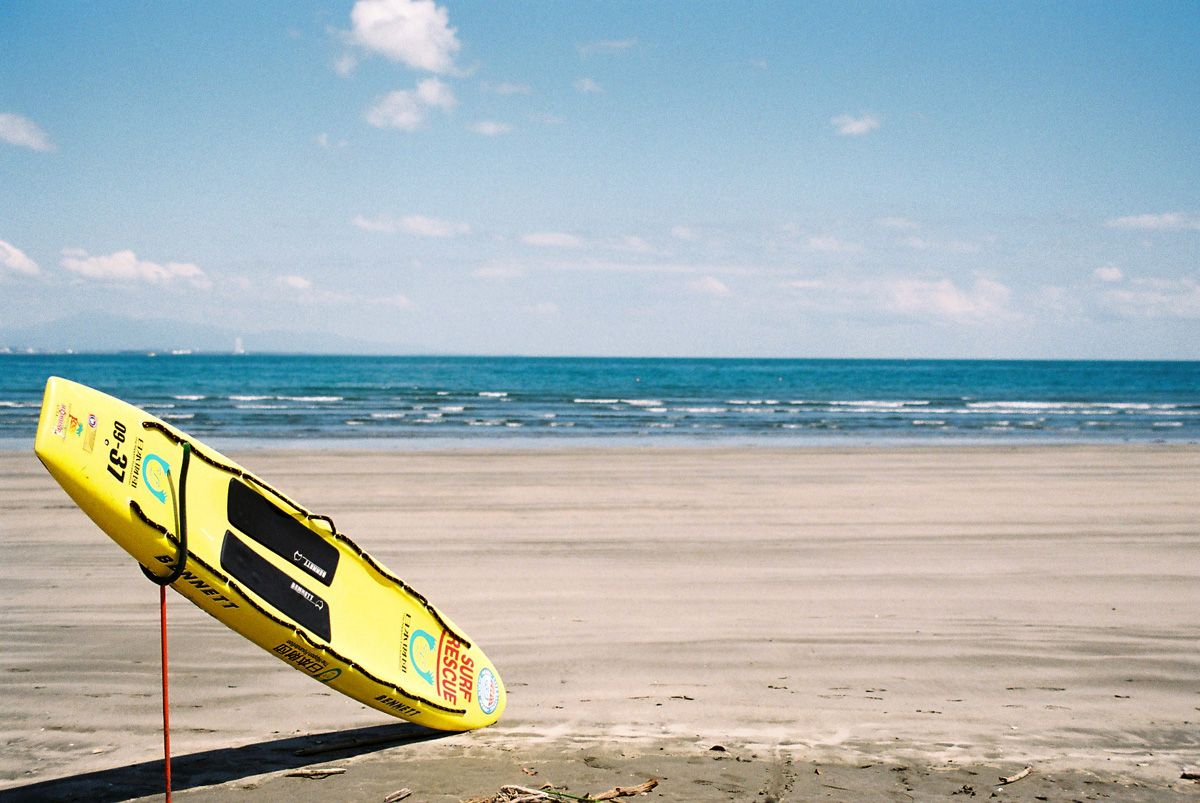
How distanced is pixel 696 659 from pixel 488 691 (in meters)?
1.45

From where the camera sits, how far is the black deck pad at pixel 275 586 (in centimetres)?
388

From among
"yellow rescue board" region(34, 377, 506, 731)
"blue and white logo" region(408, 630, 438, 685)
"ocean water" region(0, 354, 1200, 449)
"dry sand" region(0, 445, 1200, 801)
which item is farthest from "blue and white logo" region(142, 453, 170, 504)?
"ocean water" region(0, 354, 1200, 449)

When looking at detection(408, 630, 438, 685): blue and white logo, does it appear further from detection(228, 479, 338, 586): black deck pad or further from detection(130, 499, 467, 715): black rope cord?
detection(228, 479, 338, 586): black deck pad

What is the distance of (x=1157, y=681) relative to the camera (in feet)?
17.2

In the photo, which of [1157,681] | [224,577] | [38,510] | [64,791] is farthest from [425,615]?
[38,510]

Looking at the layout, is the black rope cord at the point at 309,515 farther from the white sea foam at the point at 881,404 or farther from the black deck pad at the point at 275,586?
the white sea foam at the point at 881,404

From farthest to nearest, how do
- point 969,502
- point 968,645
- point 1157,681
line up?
point 969,502
point 968,645
point 1157,681

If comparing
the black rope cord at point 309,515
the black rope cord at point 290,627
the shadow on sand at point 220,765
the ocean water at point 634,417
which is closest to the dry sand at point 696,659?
the shadow on sand at point 220,765

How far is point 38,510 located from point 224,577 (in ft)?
27.8

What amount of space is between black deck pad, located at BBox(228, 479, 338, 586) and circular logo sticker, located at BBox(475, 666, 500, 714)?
88cm

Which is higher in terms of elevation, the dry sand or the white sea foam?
Answer: the white sea foam

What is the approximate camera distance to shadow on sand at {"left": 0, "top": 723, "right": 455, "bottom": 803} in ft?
12.6

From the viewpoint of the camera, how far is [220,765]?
411 centimetres

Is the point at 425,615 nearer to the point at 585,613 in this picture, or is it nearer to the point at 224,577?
the point at 224,577
